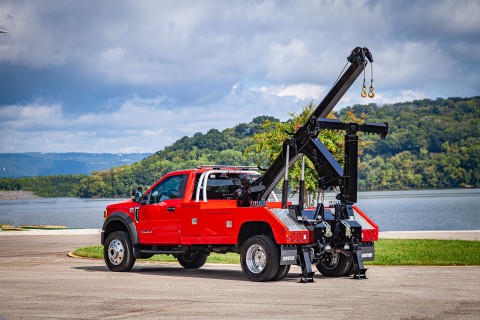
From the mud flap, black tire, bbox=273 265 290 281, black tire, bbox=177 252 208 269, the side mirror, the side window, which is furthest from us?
black tire, bbox=177 252 208 269

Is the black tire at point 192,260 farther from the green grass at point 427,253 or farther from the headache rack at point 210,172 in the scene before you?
the green grass at point 427,253

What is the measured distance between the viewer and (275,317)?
11383 millimetres

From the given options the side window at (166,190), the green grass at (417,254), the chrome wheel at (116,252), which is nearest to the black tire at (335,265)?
the green grass at (417,254)

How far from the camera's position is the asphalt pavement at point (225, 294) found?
11.8m

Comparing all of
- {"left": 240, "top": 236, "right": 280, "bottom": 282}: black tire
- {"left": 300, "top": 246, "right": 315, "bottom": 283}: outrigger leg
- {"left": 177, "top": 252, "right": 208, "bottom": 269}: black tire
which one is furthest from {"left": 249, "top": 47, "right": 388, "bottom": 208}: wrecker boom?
{"left": 177, "top": 252, "right": 208, "bottom": 269}: black tire

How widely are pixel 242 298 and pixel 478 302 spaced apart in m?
3.60

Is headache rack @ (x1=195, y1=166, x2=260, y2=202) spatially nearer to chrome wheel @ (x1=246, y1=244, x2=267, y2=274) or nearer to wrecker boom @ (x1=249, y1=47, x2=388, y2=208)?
wrecker boom @ (x1=249, y1=47, x2=388, y2=208)

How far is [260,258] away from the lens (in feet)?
53.1

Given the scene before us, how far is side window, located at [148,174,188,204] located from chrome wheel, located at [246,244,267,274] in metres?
2.68

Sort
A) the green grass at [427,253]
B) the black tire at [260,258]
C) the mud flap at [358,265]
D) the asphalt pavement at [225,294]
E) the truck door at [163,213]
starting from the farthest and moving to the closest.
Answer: the green grass at [427,253] < the truck door at [163,213] < the mud flap at [358,265] < the black tire at [260,258] < the asphalt pavement at [225,294]

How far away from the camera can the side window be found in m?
18.4

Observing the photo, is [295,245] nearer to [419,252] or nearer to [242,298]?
[242,298]

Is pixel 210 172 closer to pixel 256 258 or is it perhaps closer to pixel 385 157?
pixel 256 258

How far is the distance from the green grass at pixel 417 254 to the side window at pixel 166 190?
382 cm
